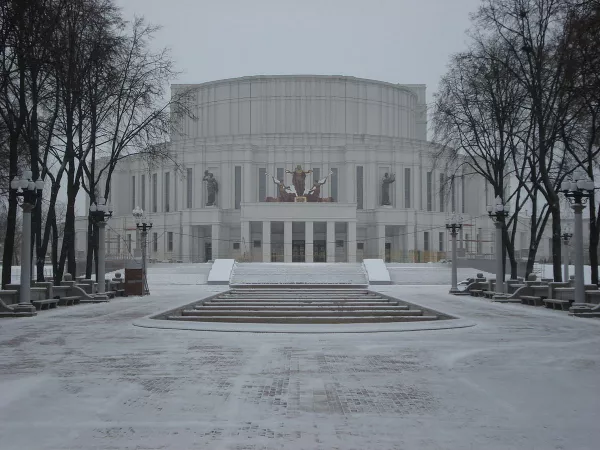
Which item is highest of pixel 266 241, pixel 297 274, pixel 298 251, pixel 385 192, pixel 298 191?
pixel 385 192

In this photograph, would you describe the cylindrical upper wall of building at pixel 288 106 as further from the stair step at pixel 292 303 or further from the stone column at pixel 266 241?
the stair step at pixel 292 303

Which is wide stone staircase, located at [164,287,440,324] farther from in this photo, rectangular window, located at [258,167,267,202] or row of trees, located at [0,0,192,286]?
rectangular window, located at [258,167,267,202]

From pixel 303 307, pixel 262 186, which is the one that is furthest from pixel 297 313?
pixel 262 186

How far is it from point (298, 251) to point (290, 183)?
9573 mm

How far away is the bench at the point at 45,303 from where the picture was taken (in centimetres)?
2328

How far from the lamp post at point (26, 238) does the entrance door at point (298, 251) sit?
4907 centimetres

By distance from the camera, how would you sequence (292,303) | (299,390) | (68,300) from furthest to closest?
(68,300) < (292,303) < (299,390)

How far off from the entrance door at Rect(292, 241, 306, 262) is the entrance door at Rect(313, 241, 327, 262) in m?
1.21

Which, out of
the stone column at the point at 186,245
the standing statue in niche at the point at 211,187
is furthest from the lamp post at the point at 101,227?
the standing statue in niche at the point at 211,187

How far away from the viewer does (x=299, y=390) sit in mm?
8828

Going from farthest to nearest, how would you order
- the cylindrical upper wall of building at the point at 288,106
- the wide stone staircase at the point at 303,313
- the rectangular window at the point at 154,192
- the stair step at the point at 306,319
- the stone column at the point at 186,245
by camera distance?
the cylindrical upper wall of building at the point at 288,106, the rectangular window at the point at 154,192, the stone column at the point at 186,245, the wide stone staircase at the point at 303,313, the stair step at the point at 306,319

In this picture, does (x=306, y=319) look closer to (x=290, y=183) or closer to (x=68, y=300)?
(x=68, y=300)

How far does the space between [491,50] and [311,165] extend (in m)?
48.2

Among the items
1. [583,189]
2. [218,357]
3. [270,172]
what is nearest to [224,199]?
[270,172]
